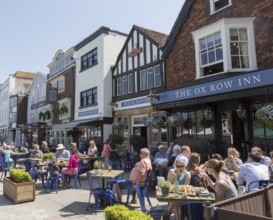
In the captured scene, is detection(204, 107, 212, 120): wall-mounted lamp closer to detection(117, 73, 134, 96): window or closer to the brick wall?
the brick wall

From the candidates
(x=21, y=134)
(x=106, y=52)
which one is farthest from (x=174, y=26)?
(x=21, y=134)

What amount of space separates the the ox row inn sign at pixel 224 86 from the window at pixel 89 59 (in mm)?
10510

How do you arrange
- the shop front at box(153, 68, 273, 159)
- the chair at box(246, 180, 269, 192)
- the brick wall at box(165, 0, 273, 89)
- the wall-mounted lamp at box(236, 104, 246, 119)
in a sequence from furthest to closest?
1. the wall-mounted lamp at box(236, 104, 246, 119)
2. the brick wall at box(165, 0, 273, 89)
3. the shop front at box(153, 68, 273, 159)
4. the chair at box(246, 180, 269, 192)

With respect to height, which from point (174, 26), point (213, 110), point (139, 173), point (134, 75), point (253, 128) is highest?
point (174, 26)

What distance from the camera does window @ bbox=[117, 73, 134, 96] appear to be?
1808 centimetres

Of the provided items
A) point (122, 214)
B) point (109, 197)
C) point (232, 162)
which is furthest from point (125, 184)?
point (122, 214)

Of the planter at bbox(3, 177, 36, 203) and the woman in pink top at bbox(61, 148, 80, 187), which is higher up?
the woman in pink top at bbox(61, 148, 80, 187)

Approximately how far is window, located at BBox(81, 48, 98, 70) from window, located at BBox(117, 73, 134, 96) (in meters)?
3.11

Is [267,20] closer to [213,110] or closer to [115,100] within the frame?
[213,110]

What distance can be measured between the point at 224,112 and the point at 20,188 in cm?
844

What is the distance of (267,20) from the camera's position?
9914 millimetres

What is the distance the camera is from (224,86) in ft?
31.4

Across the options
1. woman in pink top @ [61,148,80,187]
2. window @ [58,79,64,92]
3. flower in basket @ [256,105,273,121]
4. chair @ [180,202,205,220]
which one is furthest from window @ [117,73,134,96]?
chair @ [180,202,205,220]

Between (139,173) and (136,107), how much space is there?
10799 millimetres
